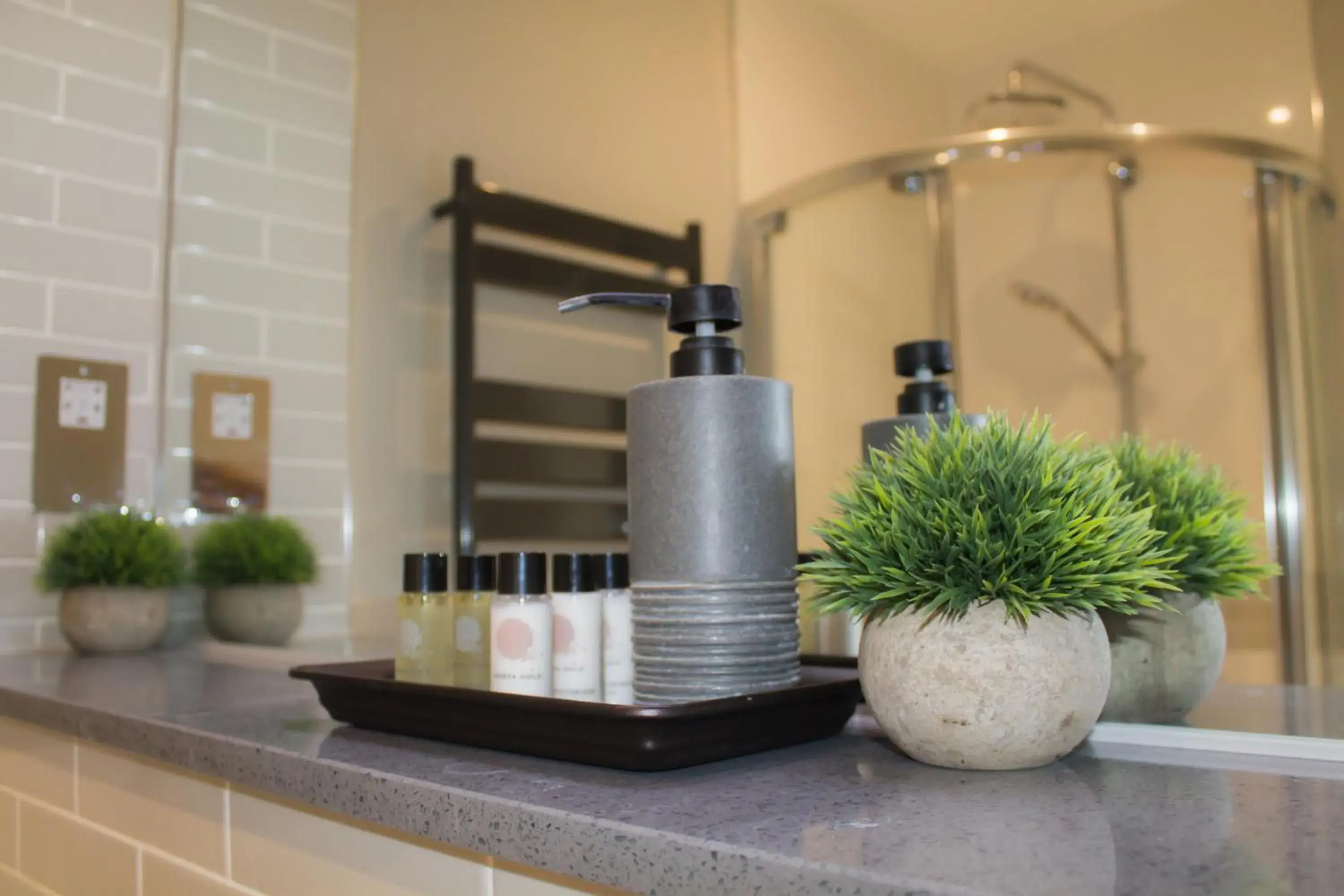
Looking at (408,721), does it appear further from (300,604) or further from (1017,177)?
(1017,177)

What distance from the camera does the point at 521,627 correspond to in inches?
23.0

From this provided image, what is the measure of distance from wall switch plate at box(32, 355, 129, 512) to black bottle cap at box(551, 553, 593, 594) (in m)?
0.87

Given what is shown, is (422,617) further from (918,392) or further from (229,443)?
(229,443)

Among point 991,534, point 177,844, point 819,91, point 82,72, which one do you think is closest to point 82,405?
point 82,72

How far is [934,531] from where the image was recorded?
45cm

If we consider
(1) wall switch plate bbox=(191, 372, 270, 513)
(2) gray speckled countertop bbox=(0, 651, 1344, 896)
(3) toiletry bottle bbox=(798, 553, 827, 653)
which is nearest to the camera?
(2) gray speckled countertop bbox=(0, 651, 1344, 896)

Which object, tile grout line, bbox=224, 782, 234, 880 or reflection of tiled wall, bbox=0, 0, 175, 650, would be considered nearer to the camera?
tile grout line, bbox=224, 782, 234, 880

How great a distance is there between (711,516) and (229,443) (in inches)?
37.8

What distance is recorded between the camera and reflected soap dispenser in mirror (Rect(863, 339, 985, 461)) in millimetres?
668

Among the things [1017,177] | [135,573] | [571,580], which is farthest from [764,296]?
[571,580]

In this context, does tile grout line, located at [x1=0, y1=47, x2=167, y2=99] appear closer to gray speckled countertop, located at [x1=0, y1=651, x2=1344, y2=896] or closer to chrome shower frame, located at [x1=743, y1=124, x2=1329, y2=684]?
chrome shower frame, located at [x1=743, y1=124, x2=1329, y2=684]

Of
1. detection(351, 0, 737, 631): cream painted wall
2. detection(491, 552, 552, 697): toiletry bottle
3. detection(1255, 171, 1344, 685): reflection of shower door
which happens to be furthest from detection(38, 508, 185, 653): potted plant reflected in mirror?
detection(1255, 171, 1344, 685): reflection of shower door

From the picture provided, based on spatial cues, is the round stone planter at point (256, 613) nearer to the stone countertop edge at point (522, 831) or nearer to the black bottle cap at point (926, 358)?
the stone countertop edge at point (522, 831)

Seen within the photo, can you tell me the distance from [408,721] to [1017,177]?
1.69 metres
